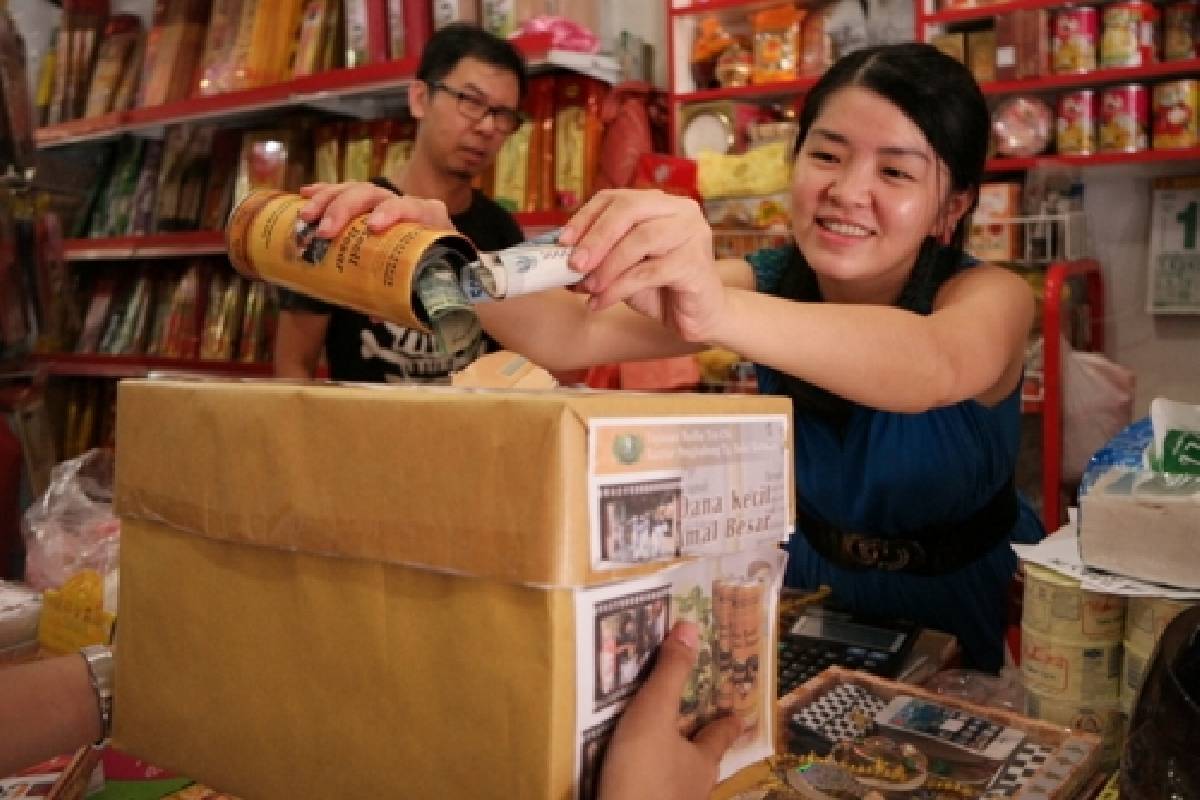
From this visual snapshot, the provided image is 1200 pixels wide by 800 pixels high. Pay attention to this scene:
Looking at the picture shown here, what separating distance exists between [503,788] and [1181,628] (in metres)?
0.40

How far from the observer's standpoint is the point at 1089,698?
0.86 metres

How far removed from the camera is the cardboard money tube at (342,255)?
69cm

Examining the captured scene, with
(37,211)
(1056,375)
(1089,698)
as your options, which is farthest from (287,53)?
(1089,698)

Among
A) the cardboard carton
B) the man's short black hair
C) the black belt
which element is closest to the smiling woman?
the black belt

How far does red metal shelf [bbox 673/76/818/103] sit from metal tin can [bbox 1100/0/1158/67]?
0.76m

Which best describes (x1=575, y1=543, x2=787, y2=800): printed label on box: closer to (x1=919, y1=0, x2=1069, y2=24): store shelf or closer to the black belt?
the black belt

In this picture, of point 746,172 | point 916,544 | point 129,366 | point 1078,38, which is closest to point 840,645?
point 916,544

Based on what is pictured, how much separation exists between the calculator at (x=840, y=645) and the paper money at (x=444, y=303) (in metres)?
0.49

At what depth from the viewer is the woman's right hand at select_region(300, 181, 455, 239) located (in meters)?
0.73

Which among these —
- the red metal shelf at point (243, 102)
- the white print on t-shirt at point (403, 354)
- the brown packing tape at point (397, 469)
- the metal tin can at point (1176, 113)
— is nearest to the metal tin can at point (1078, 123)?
the metal tin can at point (1176, 113)

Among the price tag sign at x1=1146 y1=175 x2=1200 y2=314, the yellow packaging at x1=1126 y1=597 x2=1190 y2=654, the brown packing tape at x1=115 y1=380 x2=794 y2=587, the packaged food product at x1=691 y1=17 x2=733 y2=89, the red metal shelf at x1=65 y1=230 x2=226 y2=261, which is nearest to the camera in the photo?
the brown packing tape at x1=115 y1=380 x2=794 y2=587

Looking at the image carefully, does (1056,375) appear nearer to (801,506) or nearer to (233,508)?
(801,506)

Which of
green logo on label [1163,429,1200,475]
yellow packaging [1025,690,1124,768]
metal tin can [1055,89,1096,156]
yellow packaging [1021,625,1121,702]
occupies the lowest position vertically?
yellow packaging [1025,690,1124,768]

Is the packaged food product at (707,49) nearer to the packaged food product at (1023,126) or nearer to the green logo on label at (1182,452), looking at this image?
the packaged food product at (1023,126)
